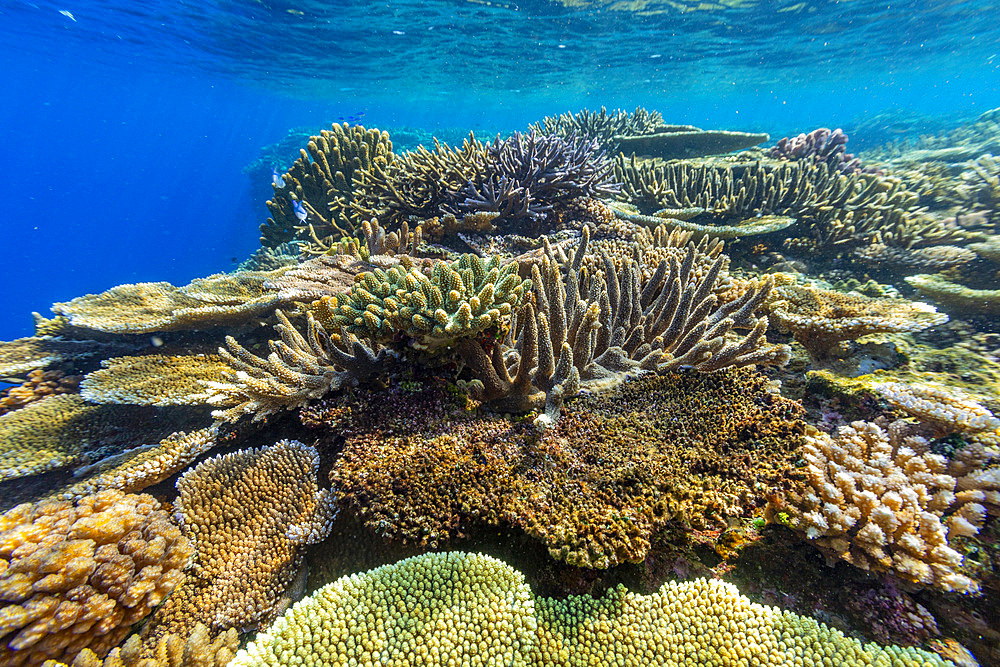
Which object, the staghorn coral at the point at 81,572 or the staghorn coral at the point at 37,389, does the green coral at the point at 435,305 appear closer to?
the staghorn coral at the point at 81,572

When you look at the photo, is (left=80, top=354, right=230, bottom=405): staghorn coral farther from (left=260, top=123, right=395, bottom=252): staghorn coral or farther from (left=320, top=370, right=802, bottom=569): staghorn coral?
(left=260, top=123, right=395, bottom=252): staghorn coral

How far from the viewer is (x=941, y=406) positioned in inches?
96.5

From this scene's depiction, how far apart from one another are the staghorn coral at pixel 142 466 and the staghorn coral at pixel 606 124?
10.1m

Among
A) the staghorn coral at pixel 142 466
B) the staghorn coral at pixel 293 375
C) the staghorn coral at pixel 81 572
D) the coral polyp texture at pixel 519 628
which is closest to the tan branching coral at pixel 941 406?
the coral polyp texture at pixel 519 628

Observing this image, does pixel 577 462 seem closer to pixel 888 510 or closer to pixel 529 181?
pixel 888 510

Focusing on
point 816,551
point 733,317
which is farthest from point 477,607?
point 733,317

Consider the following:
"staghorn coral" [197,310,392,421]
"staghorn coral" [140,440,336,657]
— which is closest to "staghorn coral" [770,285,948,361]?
"staghorn coral" [197,310,392,421]

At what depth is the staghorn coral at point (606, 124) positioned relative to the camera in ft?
34.0

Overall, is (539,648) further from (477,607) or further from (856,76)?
(856,76)

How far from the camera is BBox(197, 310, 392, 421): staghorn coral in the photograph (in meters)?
2.70

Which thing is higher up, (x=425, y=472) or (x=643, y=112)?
(x=643, y=112)

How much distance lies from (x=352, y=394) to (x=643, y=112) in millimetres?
12432

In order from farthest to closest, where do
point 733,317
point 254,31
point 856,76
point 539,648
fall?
point 856,76 → point 254,31 → point 733,317 → point 539,648

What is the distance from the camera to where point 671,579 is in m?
2.16
